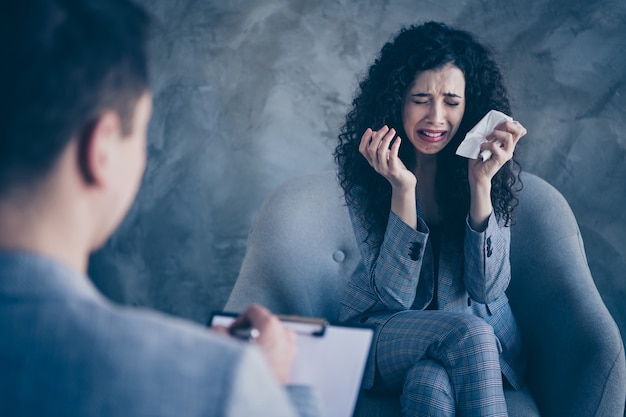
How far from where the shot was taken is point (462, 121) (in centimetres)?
189

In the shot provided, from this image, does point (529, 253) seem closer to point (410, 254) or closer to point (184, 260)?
point (410, 254)

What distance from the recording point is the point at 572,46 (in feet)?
7.85

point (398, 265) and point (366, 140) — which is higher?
point (366, 140)

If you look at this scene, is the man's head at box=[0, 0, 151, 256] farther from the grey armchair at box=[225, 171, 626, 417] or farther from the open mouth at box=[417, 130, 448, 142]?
the open mouth at box=[417, 130, 448, 142]

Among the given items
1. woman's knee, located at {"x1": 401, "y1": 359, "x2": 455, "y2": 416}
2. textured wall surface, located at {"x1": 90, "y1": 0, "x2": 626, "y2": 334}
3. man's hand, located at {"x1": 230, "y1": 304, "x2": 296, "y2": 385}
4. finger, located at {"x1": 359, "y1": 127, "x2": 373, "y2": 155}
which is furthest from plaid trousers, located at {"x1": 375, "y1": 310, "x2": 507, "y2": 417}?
textured wall surface, located at {"x1": 90, "y1": 0, "x2": 626, "y2": 334}

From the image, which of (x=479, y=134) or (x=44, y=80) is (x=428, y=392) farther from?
(x=44, y=80)

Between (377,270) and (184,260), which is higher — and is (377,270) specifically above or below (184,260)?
above

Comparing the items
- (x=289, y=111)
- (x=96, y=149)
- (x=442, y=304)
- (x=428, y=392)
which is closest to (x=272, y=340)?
(x=96, y=149)

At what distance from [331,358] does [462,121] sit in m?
0.97

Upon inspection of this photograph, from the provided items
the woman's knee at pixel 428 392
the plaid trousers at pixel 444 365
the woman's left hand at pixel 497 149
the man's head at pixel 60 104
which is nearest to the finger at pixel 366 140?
the woman's left hand at pixel 497 149

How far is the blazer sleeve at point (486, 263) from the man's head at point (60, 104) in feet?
3.84

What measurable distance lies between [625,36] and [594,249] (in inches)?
29.2

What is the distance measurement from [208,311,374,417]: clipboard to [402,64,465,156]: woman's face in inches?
30.7

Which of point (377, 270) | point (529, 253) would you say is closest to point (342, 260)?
point (377, 270)
